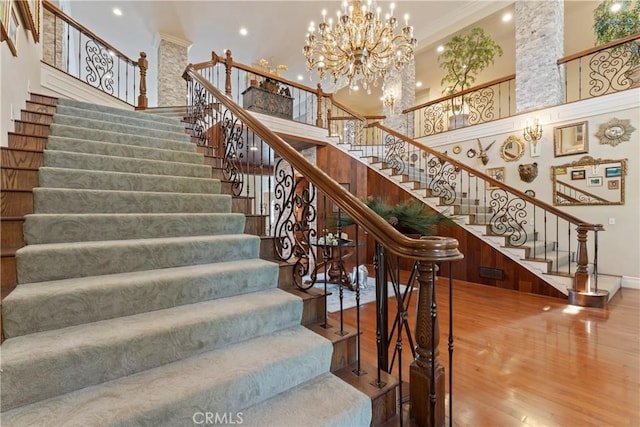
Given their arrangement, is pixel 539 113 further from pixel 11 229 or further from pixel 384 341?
pixel 11 229

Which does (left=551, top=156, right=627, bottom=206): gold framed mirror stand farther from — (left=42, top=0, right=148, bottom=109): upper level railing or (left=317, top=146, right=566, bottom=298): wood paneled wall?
(left=42, top=0, right=148, bottom=109): upper level railing

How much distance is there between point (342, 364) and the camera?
1.65 meters

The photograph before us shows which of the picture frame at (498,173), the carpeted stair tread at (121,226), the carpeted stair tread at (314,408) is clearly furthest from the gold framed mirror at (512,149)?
the carpeted stair tread at (314,408)

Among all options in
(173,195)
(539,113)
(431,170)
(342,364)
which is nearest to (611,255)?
(539,113)

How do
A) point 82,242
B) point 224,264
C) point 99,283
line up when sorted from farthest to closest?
1. point 224,264
2. point 82,242
3. point 99,283

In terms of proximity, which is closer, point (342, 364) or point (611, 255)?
point (342, 364)

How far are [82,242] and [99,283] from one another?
48 cm

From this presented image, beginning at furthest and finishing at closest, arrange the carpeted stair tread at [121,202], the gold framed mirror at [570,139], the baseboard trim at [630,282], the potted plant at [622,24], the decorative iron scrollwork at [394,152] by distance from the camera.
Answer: the decorative iron scrollwork at [394,152] < the gold framed mirror at [570,139] < the potted plant at [622,24] < the baseboard trim at [630,282] < the carpeted stair tread at [121,202]

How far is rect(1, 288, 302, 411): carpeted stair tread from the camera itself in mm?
1103

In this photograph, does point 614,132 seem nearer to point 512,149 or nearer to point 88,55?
point 512,149

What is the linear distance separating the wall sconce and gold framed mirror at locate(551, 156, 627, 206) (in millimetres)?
624

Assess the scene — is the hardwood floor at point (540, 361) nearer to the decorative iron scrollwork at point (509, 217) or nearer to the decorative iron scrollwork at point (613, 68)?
the decorative iron scrollwork at point (509, 217)

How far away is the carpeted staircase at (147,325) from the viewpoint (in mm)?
1127

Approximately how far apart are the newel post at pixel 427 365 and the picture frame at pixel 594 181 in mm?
5562
